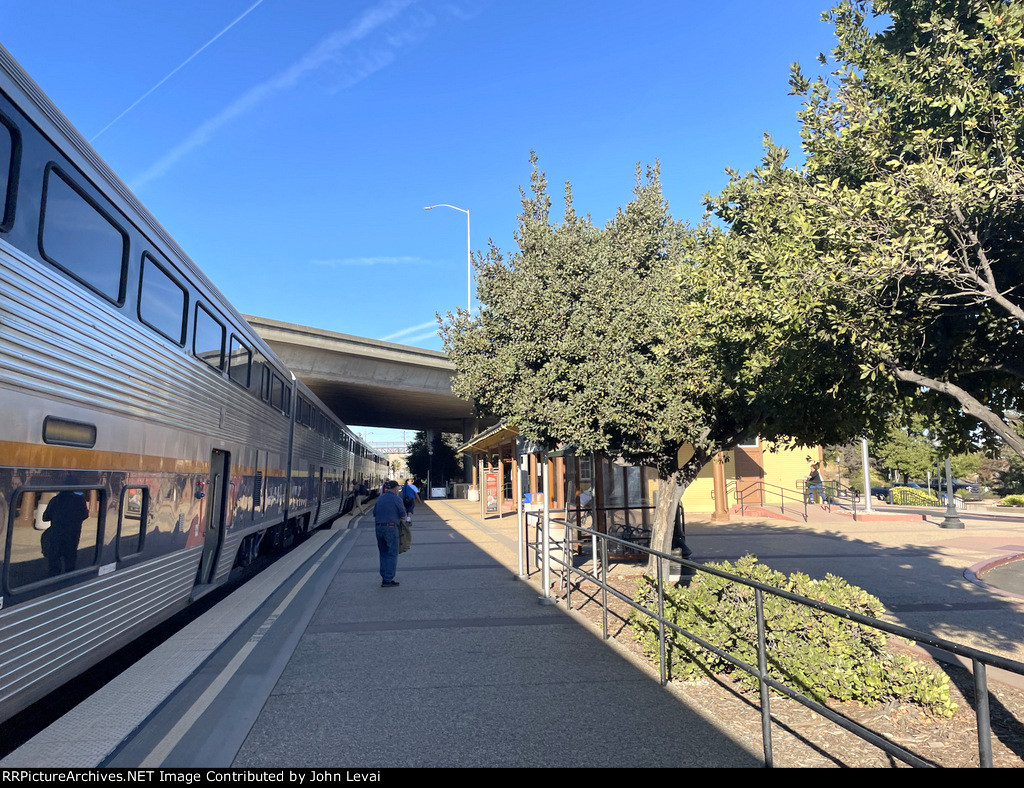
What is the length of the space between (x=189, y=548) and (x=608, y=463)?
8184 mm

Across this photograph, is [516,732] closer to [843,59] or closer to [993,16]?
[993,16]

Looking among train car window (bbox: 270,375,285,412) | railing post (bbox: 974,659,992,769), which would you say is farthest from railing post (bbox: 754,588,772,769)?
train car window (bbox: 270,375,285,412)

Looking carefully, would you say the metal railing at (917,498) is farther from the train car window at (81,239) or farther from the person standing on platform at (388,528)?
the train car window at (81,239)

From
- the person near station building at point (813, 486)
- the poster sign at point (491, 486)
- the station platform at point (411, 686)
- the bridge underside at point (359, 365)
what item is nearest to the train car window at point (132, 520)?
the station platform at point (411, 686)

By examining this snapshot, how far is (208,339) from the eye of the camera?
26.3ft

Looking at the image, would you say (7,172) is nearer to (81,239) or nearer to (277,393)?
(81,239)

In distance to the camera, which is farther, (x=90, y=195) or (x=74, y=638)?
(x=90, y=195)

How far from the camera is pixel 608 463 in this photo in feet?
44.1

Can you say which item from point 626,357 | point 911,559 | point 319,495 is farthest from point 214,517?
point 911,559

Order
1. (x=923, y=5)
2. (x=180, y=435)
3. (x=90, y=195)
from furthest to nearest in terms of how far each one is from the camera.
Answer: (x=180, y=435) → (x=923, y=5) → (x=90, y=195)

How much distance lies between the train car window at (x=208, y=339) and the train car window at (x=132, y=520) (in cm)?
228

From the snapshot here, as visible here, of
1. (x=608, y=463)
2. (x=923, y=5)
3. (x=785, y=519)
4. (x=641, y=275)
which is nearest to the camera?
(x=923, y=5)

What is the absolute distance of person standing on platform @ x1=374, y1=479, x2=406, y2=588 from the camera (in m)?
10.2

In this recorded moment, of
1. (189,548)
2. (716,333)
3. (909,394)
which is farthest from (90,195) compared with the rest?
(909,394)
